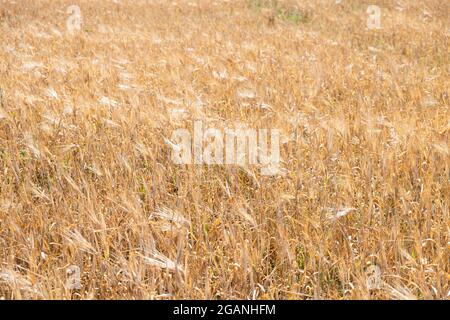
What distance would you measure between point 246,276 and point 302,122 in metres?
1.79

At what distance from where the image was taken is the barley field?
1873 mm

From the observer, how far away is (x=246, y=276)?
6.07 feet

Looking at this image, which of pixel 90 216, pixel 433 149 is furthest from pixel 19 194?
pixel 433 149

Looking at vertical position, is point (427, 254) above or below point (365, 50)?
below

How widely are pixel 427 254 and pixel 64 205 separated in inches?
63.4

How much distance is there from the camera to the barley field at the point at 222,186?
Result: 1.87 metres

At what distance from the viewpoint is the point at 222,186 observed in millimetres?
2369

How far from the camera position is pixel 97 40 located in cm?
730

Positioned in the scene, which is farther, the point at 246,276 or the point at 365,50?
the point at 365,50

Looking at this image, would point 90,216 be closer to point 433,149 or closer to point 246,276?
point 246,276
